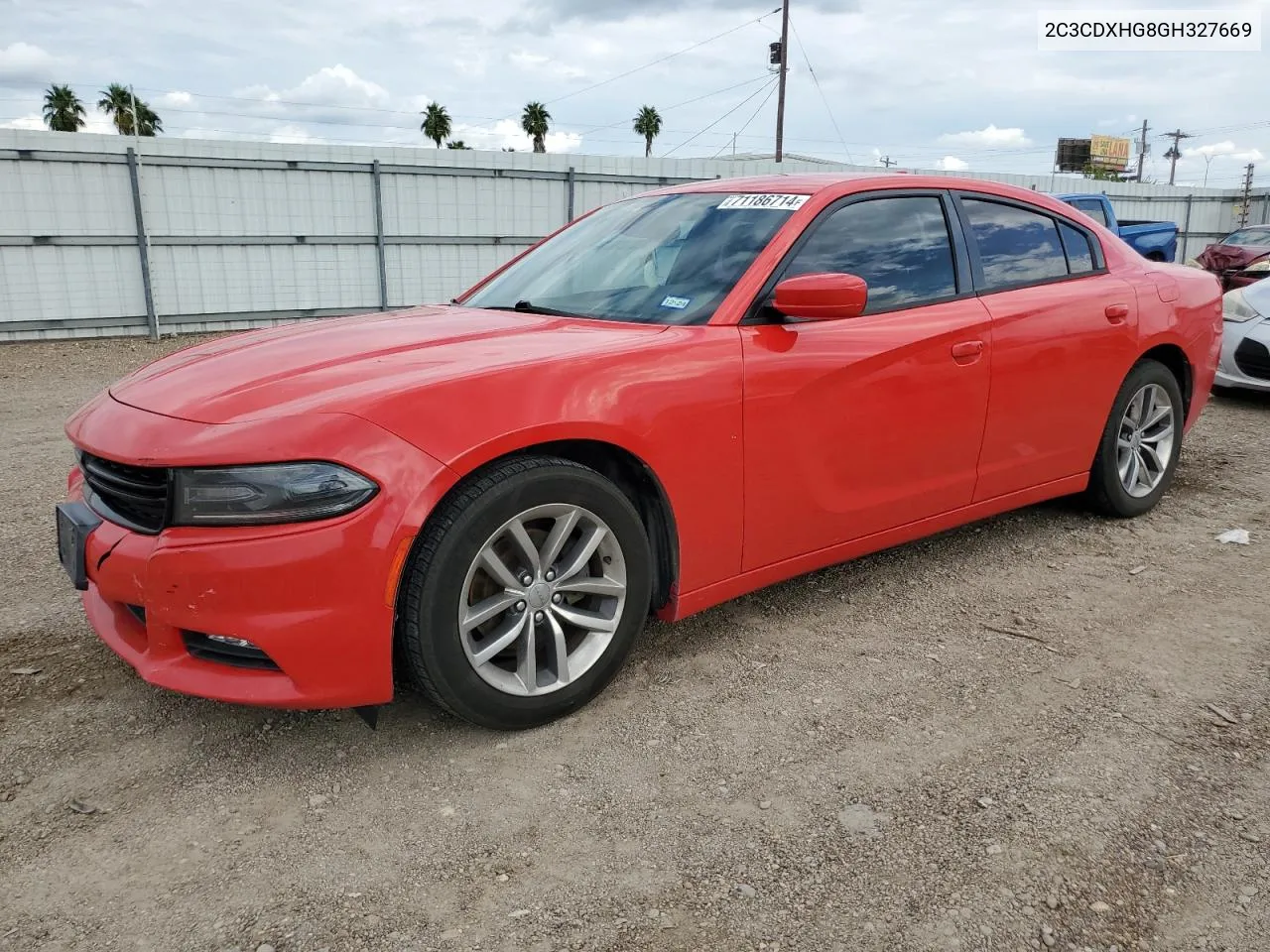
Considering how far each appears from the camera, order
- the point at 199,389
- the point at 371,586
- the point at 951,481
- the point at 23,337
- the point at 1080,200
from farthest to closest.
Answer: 1. the point at 1080,200
2. the point at 23,337
3. the point at 951,481
4. the point at 199,389
5. the point at 371,586

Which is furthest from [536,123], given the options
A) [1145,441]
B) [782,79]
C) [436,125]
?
[1145,441]

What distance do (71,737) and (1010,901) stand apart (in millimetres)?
2431

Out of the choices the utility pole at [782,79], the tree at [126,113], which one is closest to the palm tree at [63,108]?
the tree at [126,113]

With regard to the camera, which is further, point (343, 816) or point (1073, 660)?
point (1073, 660)

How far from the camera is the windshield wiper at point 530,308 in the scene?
128 inches

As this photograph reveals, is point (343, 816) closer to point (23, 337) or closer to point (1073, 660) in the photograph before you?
point (1073, 660)

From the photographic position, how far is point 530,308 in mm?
3389

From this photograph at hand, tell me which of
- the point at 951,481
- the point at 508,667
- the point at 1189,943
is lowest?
the point at 1189,943

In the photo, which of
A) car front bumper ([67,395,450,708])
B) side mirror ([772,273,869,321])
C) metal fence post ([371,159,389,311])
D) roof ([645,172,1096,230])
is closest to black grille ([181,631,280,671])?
car front bumper ([67,395,450,708])

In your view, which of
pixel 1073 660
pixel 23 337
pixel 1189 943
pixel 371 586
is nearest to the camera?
pixel 1189 943

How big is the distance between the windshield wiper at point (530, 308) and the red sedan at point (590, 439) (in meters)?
0.04

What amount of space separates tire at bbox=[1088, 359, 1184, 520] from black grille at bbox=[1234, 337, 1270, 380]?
360 cm

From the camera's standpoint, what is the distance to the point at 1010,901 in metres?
2.02

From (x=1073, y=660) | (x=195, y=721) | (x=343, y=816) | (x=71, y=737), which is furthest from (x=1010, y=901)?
(x=71, y=737)
